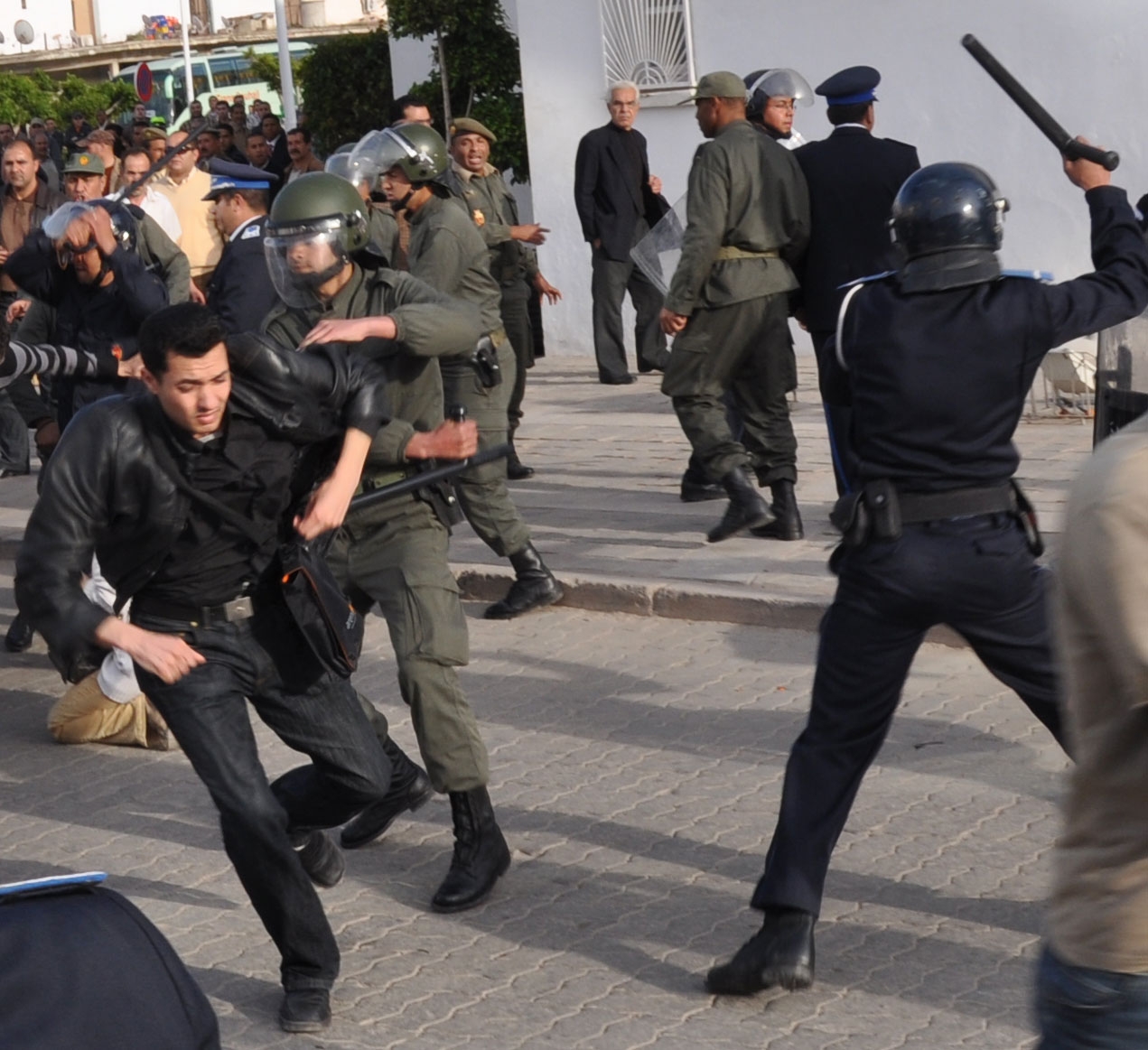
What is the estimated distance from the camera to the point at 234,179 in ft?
28.4

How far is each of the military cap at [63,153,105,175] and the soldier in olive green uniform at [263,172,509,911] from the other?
636cm

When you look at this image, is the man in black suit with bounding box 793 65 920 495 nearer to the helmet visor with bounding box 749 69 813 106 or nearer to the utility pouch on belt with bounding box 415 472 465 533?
the helmet visor with bounding box 749 69 813 106

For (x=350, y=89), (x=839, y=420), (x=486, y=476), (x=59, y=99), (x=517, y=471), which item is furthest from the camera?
(x=59, y=99)

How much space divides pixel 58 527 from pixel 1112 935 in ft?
8.57

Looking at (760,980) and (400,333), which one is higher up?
(400,333)

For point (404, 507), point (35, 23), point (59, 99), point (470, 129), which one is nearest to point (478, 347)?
point (404, 507)

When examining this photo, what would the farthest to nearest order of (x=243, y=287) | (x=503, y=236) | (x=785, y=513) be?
(x=503, y=236) → (x=785, y=513) → (x=243, y=287)

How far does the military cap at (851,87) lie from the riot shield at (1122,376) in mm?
2566

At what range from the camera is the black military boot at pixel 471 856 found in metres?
5.08

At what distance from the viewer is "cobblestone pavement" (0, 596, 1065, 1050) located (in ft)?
14.4

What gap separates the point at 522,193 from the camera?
19.1 m

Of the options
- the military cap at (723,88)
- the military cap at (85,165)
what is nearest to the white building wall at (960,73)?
the military cap at (85,165)

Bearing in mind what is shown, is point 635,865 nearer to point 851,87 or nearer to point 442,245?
point 442,245

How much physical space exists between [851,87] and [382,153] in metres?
1.94
